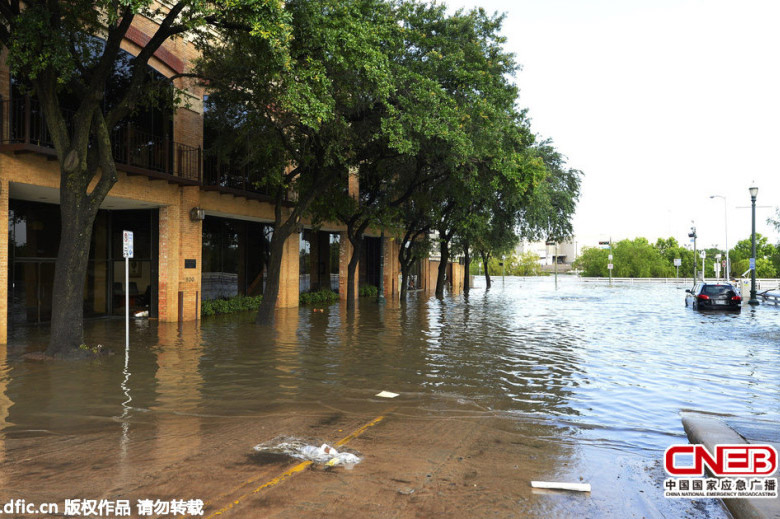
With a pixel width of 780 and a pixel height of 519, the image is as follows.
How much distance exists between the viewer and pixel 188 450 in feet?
19.2

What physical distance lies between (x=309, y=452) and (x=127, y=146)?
15.4 metres

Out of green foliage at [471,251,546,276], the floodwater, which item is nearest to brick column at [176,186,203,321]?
the floodwater

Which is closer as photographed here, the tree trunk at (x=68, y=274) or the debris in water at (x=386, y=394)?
the debris in water at (x=386, y=394)

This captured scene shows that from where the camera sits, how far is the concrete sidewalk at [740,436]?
424 centimetres

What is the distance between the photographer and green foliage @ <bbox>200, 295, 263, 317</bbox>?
852 inches

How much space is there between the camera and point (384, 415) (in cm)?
746

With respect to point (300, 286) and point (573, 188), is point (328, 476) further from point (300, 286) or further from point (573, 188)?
point (573, 188)

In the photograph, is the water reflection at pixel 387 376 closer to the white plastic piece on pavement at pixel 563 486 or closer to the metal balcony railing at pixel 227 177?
the white plastic piece on pavement at pixel 563 486

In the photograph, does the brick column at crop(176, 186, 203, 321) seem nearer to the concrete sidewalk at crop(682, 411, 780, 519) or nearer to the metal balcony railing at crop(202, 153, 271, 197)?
the metal balcony railing at crop(202, 153, 271, 197)

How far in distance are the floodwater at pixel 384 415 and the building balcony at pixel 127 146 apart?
4861 mm

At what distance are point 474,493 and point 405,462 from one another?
3.07 feet

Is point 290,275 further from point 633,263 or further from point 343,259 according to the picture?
point 633,263

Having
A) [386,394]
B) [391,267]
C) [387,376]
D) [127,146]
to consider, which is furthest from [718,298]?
[127,146]

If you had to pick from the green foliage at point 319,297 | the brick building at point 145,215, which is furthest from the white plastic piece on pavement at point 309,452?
the green foliage at point 319,297
